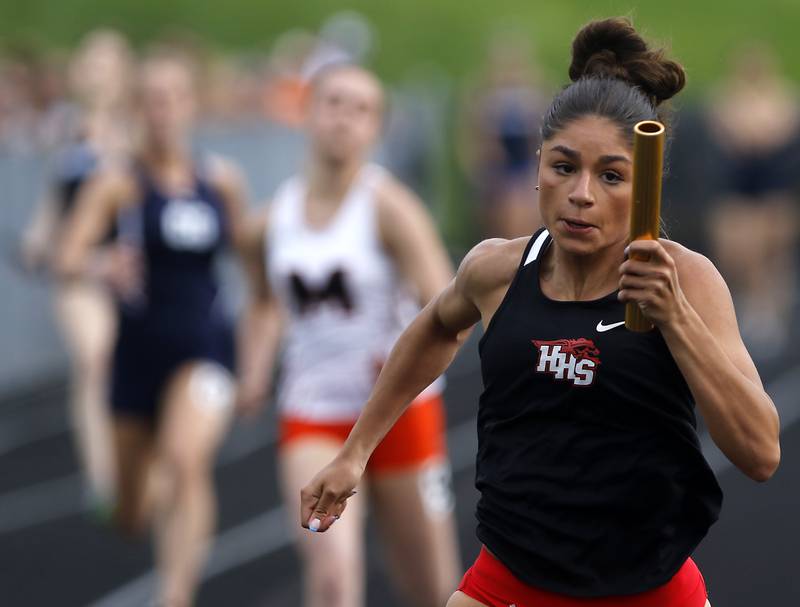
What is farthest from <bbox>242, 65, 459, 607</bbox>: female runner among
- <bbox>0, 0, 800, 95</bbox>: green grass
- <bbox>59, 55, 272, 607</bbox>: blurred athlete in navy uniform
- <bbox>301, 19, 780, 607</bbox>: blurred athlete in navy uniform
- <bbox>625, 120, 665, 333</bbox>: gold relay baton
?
<bbox>0, 0, 800, 95</bbox>: green grass

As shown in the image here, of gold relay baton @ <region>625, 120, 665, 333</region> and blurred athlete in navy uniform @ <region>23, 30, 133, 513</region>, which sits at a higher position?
gold relay baton @ <region>625, 120, 665, 333</region>

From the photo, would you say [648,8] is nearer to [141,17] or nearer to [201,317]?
[141,17]

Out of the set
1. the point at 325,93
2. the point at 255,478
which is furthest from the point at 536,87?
the point at 325,93

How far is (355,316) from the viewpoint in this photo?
6.61 m

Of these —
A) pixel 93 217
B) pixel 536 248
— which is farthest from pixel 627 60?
pixel 93 217

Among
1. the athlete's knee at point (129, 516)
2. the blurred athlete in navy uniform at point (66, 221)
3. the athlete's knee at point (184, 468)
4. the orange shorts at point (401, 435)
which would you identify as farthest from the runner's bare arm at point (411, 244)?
the blurred athlete in navy uniform at point (66, 221)

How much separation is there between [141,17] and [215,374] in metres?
18.9

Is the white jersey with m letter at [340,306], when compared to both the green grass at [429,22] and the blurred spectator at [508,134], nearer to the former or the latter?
the blurred spectator at [508,134]

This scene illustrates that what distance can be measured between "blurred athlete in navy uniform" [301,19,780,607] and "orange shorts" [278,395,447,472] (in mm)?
2366

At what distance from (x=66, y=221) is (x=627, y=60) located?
7.67m

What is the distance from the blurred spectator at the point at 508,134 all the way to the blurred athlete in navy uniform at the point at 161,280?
12096mm

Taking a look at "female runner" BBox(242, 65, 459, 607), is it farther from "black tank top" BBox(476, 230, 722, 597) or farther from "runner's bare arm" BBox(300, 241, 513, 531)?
"black tank top" BBox(476, 230, 722, 597)

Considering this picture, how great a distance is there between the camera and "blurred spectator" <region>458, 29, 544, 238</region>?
2084 cm

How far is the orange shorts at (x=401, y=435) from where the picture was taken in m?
6.43
